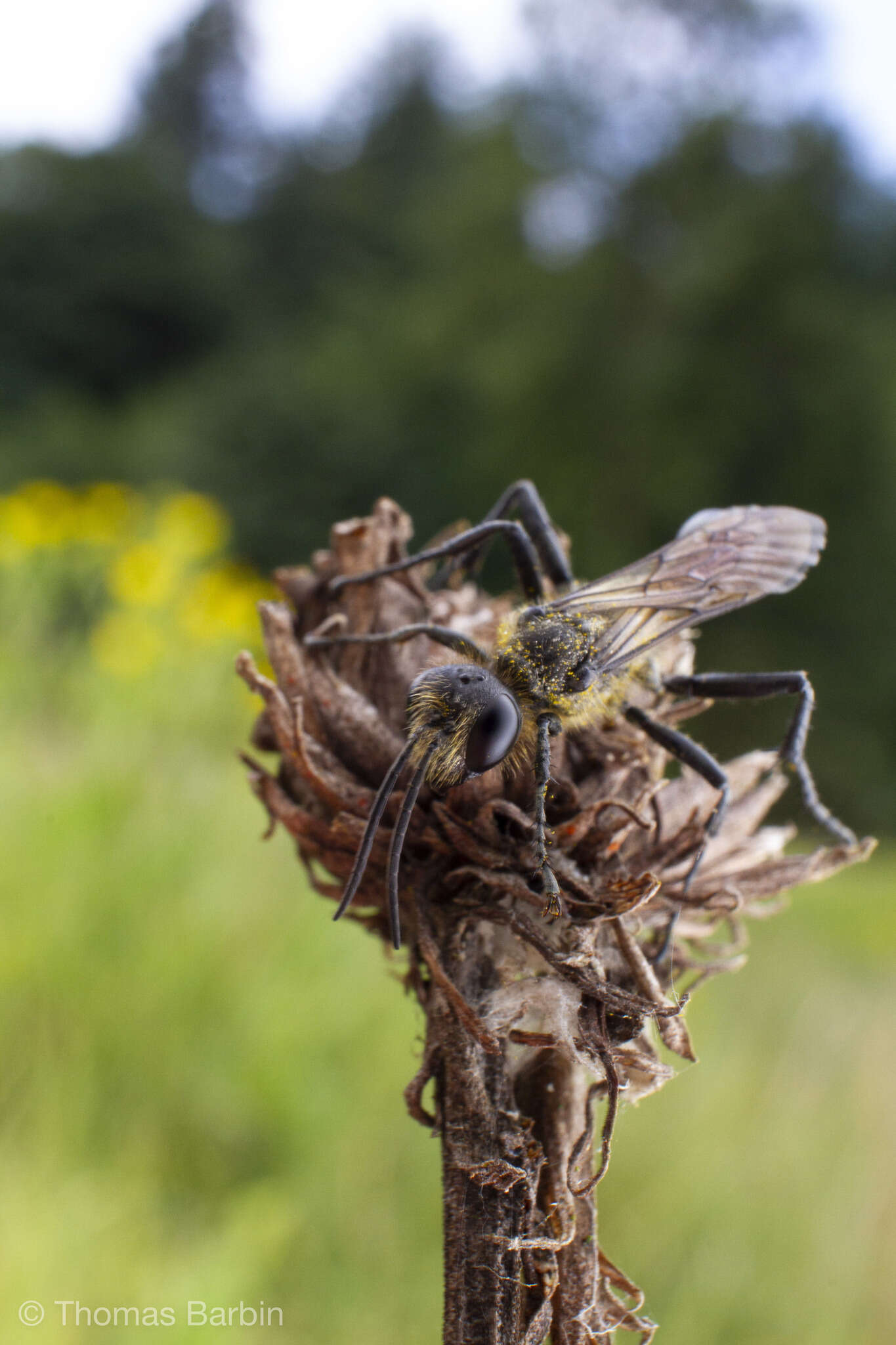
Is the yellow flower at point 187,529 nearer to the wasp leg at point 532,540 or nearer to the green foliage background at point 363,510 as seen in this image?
the green foliage background at point 363,510

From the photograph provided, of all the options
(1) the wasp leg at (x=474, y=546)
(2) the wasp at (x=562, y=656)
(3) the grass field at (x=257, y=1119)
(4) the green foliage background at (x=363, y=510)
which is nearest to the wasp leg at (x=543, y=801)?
(2) the wasp at (x=562, y=656)

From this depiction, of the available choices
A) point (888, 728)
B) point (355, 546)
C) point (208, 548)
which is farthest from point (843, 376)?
point (355, 546)

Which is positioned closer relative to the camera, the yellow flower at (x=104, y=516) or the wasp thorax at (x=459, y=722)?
the wasp thorax at (x=459, y=722)

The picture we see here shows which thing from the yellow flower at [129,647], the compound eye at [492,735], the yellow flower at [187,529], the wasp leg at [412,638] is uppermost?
the yellow flower at [187,529]

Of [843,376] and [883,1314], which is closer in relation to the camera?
[883,1314]

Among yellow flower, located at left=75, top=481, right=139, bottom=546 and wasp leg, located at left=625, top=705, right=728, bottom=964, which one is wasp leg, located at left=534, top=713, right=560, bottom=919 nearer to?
wasp leg, located at left=625, top=705, right=728, bottom=964

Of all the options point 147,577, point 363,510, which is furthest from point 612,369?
point 147,577

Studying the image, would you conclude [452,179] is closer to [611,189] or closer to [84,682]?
[611,189]
